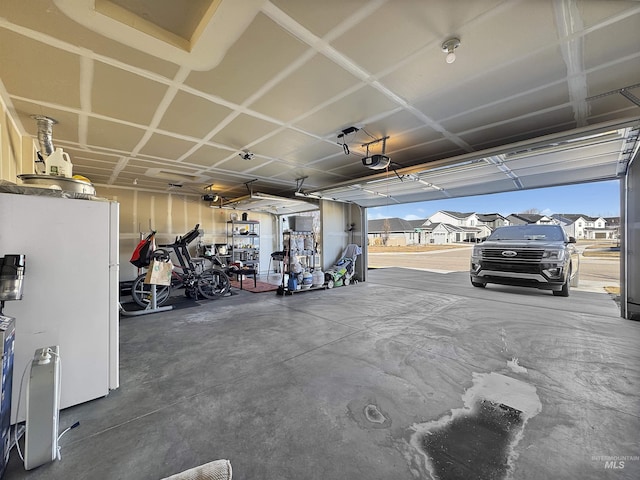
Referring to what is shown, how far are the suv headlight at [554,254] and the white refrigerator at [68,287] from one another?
766 centimetres

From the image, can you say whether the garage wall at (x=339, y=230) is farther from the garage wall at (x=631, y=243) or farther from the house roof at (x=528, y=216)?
the house roof at (x=528, y=216)

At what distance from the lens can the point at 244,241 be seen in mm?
9969

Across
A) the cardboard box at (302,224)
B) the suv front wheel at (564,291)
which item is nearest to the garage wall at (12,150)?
the cardboard box at (302,224)

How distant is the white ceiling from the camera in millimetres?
1757

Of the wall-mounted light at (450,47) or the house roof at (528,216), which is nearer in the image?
the wall-mounted light at (450,47)

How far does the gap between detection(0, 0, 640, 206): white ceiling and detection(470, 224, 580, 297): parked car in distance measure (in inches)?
77.7

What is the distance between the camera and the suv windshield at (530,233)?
6.10 meters

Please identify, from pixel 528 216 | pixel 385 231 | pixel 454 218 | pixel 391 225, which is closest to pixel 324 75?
pixel 528 216

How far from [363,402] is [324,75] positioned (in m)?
2.95

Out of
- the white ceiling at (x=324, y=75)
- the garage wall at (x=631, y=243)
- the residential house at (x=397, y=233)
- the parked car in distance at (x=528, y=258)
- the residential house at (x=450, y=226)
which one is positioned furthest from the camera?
the residential house at (x=397, y=233)

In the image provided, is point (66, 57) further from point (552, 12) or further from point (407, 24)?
point (552, 12)

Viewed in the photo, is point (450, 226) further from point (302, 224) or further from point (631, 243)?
point (631, 243)

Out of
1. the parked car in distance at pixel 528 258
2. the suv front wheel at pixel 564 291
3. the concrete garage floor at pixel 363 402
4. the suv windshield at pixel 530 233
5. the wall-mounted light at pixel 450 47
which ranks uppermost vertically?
the wall-mounted light at pixel 450 47

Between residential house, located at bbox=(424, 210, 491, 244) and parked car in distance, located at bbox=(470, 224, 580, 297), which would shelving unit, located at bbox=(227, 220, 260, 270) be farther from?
residential house, located at bbox=(424, 210, 491, 244)
